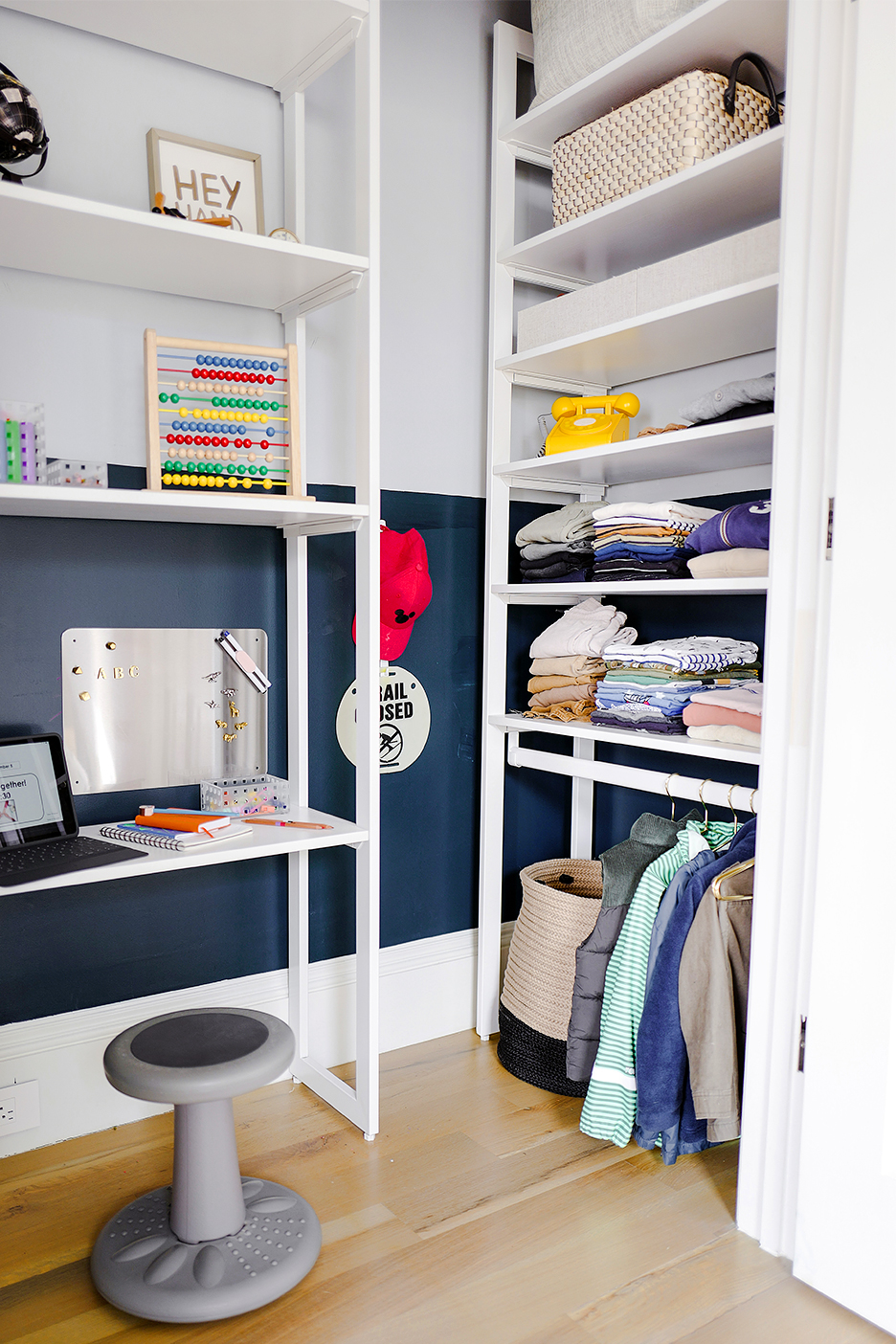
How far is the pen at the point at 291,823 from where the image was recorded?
82.7 inches

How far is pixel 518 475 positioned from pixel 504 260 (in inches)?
21.4

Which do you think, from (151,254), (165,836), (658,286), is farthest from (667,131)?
(165,836)

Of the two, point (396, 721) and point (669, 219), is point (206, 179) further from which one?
point (396, 721)

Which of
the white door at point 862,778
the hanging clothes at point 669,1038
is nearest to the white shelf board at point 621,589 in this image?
the white door at point 862,778

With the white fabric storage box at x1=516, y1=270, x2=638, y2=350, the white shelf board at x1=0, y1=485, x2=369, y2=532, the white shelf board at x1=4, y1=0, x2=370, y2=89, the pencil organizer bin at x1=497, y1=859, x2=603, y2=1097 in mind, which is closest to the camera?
the white shelf board at x1=0, y1=485, x2=369, y2=532

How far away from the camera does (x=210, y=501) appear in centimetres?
183

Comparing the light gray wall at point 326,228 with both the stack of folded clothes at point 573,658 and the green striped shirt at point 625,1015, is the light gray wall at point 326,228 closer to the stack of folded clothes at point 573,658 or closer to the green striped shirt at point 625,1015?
the stack of folded clothes at point 573,658

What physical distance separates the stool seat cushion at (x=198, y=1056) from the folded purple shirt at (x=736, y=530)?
4.20ft

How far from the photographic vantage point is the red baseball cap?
246 centimetres

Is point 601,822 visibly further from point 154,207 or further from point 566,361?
point 154,207

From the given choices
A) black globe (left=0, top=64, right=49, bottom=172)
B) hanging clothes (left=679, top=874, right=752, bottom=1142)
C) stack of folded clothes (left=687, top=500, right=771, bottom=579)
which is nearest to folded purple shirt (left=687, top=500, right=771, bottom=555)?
stack of folded clothes (left=687, top=500, right=771, bottom=579)

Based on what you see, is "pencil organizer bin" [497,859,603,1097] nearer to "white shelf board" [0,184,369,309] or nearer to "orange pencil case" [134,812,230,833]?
"orange pencil case" [134,812,230,833]

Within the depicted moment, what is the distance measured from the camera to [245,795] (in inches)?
86.7

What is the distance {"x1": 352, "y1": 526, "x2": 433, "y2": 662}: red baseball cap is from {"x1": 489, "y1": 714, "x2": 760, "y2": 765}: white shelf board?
342 mm
